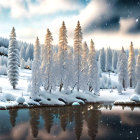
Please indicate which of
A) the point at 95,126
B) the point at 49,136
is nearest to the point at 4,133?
the point at 49,136

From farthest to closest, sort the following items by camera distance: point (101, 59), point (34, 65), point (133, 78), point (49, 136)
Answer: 1. point (101, 59)
2. point (133, 78)
3. point (34, 65)
4. point (49, 136)

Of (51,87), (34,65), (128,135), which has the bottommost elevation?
(128,135)

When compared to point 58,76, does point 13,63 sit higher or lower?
higher

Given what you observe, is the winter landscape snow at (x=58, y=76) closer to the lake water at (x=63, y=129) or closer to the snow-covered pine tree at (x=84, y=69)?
the snow-covered pine tree at (x=84, y=69)

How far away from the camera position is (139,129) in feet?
73.7

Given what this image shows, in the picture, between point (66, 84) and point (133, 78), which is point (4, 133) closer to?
point (66, 84)

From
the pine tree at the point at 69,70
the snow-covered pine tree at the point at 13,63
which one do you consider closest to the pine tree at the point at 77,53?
the pine tree at the point at 69,70

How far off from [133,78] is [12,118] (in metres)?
58.7

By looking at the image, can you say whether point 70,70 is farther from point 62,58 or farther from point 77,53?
point 77,53

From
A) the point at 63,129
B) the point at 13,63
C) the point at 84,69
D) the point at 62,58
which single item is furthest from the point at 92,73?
the point at 63,129

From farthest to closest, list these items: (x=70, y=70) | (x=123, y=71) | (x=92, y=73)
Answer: (x=123, y=71), (x=92, y=73), (x=70, y=70)

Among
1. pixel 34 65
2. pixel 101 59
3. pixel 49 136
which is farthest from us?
pixel 101 59

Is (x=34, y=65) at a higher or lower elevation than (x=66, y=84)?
higher

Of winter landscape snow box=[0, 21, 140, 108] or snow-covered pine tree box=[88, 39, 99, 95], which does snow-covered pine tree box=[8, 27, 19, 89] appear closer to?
winter landscape snow box=[0, 21, 140, 108]
